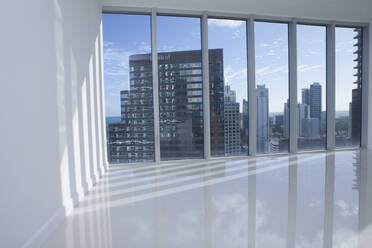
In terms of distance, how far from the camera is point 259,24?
3988mm

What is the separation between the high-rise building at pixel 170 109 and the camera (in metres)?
3.60

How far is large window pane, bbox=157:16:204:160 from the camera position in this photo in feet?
12.0

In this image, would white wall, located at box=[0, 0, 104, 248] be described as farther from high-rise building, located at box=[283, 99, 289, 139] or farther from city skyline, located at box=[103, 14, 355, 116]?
high-rise building, located at box=[283, 99, 289, 139]

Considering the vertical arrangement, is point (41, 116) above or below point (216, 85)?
below

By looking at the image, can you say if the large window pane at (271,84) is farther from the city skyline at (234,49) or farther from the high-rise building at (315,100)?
the high-rise building at (315,100)

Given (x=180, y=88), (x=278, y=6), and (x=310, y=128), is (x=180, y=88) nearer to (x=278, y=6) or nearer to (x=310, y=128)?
(x=278, y=6)

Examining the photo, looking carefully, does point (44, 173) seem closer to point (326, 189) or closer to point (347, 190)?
point (326, 189)

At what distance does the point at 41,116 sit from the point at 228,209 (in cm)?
167

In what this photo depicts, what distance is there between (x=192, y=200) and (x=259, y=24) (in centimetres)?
351

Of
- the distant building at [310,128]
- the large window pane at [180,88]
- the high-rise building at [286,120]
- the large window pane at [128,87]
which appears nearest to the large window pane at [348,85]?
the distant building at [310,128]

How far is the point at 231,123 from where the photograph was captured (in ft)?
13.0

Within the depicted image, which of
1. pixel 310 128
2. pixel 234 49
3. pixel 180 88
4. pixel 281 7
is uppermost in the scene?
pixel 281 7

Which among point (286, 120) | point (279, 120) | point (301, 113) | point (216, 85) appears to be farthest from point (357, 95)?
point (216, 85)

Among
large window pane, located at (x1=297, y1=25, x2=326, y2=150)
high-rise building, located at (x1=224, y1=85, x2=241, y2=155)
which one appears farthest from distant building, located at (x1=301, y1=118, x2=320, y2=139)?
high-rise building, located at (x1=224, y1=85, x2=241, y2=155)
